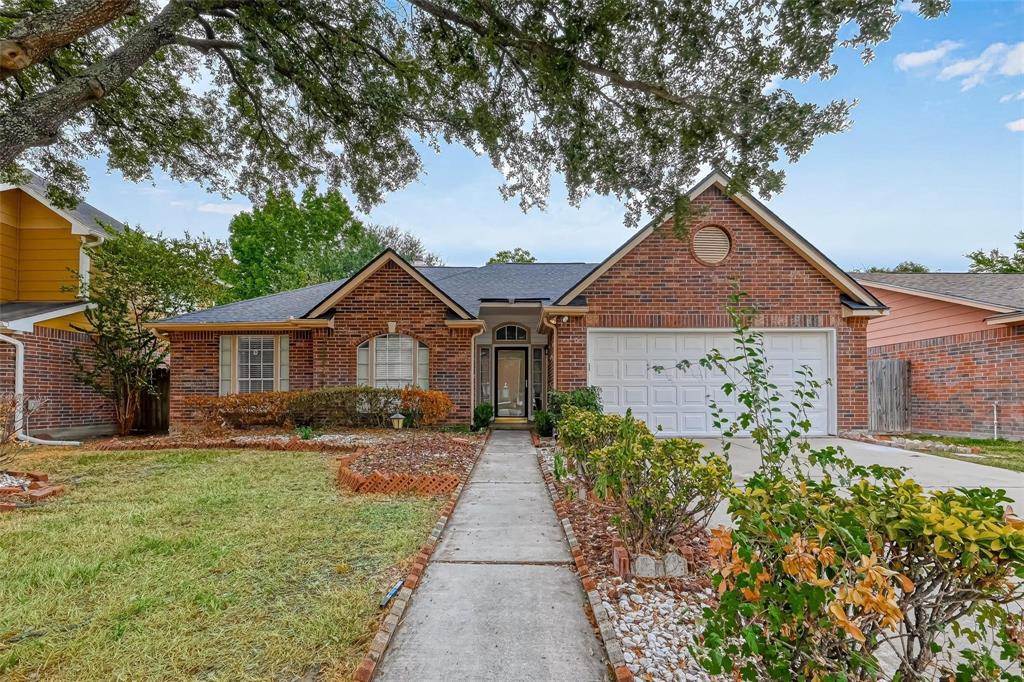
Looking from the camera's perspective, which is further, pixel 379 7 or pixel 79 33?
pixel 379 7

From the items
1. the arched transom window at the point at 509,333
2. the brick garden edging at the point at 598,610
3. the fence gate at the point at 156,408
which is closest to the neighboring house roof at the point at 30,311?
the fence gate at the point at 156,408

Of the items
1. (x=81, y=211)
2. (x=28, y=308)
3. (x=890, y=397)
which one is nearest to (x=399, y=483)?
(x=28, y=308)

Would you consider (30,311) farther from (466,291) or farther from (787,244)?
(787,244)

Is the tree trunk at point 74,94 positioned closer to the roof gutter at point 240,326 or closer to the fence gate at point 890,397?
the roof gutter at point 240,326

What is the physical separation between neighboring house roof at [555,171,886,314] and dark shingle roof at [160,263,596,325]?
245 centimetres

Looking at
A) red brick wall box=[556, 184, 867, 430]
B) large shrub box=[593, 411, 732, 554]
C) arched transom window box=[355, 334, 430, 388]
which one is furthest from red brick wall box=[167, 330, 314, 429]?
large shrub box=[593, 411, 732, 554]

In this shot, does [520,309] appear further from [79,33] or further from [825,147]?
[79,33]

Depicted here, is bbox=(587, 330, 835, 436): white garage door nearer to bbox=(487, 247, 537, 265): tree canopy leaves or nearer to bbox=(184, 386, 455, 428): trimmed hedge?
bbox=(184, 386, 455, 428): trimmed hedge

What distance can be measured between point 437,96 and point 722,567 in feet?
26.6

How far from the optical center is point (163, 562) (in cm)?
387

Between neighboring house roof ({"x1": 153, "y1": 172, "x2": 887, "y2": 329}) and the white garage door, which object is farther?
the white garage door

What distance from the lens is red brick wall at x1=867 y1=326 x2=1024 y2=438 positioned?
11.1m

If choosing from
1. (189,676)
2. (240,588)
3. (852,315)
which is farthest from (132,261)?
(852,315)

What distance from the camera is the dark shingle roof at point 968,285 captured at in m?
12.0
